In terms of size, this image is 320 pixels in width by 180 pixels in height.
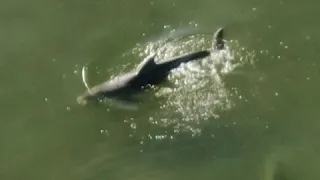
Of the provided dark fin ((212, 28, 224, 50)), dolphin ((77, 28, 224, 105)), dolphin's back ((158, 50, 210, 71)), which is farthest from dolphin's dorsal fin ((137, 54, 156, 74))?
dark fin ((212, 28, 224, 50))

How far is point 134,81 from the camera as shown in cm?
663

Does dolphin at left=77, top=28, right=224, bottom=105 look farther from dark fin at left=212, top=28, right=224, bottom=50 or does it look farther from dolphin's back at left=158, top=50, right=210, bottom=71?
dark fin at left=212, top=28, right=224, bottom=50

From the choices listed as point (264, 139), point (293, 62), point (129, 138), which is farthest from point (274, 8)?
point (129, 138)

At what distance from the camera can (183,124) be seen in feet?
21.1

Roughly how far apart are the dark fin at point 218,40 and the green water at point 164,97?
0.11m

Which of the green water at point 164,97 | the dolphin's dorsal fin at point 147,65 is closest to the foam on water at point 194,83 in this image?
the green water at point 164,97

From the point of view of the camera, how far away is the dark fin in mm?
6836

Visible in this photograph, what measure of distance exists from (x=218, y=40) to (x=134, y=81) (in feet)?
3.36

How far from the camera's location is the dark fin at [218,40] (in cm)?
684

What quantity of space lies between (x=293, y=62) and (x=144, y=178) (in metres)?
2.02

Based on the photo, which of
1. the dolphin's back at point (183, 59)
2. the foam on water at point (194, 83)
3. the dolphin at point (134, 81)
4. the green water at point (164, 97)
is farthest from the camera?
the dolphin's back at point (183, 59)

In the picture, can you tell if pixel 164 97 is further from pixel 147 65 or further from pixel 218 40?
pixel 218 40

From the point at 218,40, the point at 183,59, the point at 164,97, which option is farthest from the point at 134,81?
the point at 218,40

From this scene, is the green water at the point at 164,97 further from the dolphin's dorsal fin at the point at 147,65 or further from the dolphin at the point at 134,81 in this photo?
the dolphin's dorsal fin at the point at 147,65
